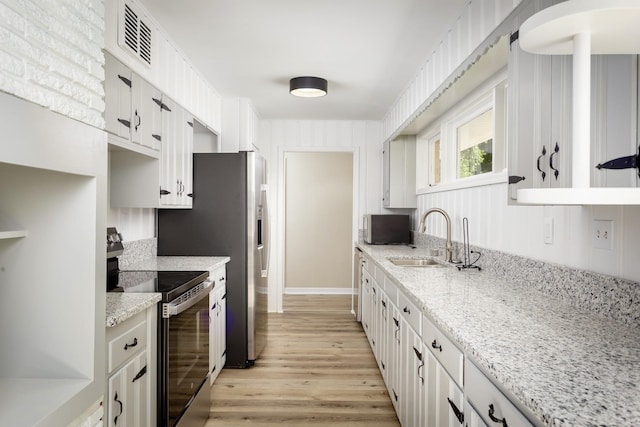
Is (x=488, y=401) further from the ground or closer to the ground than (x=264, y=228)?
closer to the ground

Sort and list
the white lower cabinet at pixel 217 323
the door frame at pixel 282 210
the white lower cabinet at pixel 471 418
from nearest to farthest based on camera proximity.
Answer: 1. the white lower cabinet at pixel 471 418
2. the white lower cabinet at pixel 217 323
3. the door frame at pixel 282 210

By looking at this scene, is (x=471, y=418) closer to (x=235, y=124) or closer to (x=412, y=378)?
(x=412, y=378)

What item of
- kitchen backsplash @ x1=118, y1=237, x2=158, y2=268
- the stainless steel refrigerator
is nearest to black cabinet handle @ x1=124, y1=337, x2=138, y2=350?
A: kitchen backsplash @ x1=118, y1=237, x2=158, y2=268

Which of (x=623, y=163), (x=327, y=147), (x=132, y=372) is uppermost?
(x=327, y=147)

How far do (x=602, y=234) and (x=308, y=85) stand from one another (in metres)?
2.59

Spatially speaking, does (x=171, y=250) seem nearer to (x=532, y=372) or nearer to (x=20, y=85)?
(x=20, y=85)

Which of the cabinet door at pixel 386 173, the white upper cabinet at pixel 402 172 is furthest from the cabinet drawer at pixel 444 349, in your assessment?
the cabinet door at pixel 386 173

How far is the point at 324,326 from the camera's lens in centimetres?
464

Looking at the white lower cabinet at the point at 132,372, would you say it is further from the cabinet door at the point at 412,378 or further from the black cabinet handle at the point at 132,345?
the cabinet door at the point at 412,378

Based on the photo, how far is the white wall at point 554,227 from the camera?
1370 millimetres

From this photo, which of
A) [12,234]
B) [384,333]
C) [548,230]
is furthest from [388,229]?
[12,234]

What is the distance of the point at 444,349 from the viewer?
1.47 m

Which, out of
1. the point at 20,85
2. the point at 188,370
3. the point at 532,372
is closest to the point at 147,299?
the point at 188,370

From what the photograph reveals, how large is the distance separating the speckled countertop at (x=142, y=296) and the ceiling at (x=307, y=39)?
1564 millimetres
